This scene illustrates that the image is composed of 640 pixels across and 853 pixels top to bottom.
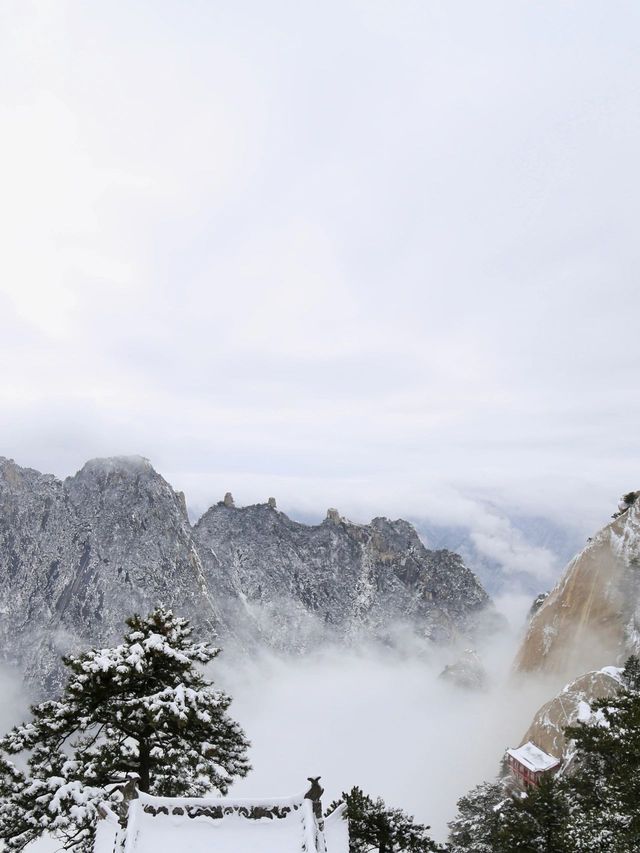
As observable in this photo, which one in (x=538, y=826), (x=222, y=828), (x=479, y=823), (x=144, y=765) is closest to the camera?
(x=222, y=828)

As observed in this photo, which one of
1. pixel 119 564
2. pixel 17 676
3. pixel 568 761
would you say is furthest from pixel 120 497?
pixel 568 761

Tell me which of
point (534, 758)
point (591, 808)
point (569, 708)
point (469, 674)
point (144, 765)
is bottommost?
point (469, 674)

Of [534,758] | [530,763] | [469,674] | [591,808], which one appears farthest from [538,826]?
[469,674]

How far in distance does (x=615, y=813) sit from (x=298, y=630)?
17734 cm

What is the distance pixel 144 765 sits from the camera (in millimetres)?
17500

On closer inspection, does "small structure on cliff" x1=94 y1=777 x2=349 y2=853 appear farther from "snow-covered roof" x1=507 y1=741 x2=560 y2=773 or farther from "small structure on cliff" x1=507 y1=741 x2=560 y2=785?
"snow-covered roof" x1=507 y1=741 x2=560 y2=773

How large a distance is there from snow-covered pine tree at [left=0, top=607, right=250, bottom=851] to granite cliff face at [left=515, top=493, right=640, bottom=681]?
48.3 meters

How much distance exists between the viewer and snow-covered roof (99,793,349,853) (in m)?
13.4

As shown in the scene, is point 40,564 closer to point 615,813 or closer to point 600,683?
point 600,683

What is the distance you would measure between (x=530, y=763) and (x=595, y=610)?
2069 cm

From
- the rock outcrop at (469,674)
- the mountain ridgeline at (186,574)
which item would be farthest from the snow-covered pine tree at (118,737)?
the mountain ridgeline at (186,574)

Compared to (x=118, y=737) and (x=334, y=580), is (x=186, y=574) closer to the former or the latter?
(x=334, y=580)

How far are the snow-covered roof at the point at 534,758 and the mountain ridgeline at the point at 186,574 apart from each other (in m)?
108

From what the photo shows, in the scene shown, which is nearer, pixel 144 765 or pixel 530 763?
pixel 144 765
